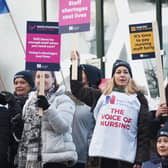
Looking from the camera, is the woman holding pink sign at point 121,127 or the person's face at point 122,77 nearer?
the woman holding pink sign at point 121,127

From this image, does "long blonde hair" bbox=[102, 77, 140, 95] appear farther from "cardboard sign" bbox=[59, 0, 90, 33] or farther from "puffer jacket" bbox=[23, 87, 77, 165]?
"cardboard sign" bbox=[59, 0, 90, 33]

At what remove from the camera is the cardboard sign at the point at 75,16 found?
7254 millimetres

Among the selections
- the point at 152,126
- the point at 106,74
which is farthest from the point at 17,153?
the point at 106,74

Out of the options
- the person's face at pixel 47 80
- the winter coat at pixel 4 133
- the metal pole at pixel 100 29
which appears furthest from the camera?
the metal pole at pixel 100 29

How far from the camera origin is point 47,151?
6723mm

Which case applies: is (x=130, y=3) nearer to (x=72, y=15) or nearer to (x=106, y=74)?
(x=106, y=74)

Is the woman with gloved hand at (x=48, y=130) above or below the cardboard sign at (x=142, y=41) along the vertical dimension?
below

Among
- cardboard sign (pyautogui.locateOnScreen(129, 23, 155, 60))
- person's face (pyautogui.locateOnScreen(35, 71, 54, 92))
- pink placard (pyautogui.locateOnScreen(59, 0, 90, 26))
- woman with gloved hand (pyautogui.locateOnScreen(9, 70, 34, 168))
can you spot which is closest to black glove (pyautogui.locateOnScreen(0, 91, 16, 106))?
woman with gloved hand (pyautogui.locateOnScreen(9, 70, 34, 168))

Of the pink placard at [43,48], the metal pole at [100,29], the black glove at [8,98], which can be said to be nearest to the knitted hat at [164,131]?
the pink placard at [43,48]

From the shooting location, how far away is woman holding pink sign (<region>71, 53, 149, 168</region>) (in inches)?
256

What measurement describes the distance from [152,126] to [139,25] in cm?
104

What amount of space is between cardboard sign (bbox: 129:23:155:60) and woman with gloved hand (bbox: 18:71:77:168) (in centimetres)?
82

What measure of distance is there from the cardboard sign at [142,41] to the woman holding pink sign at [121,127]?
1.08 ft

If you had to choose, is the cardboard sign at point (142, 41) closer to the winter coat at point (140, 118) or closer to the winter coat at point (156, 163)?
the winter coat at point (140, 118)
